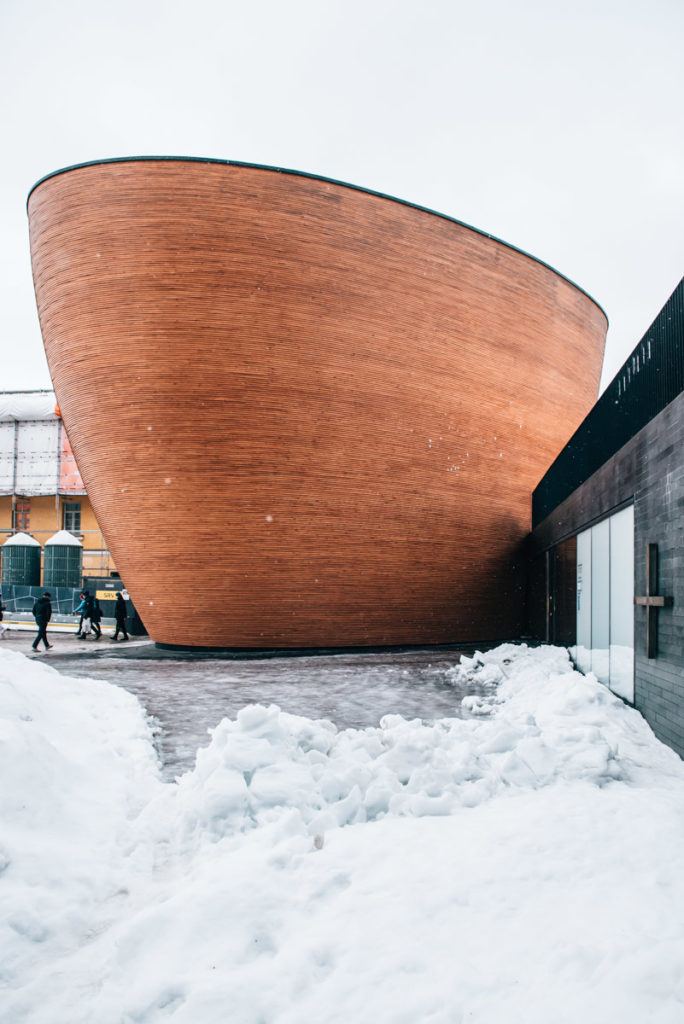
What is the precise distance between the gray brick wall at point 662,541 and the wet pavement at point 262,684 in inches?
92.9

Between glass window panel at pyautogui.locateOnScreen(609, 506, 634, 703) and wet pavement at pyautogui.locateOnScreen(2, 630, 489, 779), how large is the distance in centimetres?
197

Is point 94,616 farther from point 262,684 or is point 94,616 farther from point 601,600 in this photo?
point 601,600

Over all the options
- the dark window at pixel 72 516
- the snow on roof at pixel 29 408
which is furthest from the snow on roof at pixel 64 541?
the snow on roof at pixel 29 408

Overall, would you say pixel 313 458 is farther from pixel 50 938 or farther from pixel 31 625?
pixel 31 625

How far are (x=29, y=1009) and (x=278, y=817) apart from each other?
179 cm

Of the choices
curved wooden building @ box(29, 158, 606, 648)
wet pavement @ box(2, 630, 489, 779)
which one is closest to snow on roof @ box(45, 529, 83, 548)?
wet pavement @ box(2, 630, 489, 779)

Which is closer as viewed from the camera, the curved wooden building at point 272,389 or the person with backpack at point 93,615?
the curved wooden building at point 272,389

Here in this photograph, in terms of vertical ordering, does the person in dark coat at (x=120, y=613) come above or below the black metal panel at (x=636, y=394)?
below

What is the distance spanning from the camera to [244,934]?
3121 mm

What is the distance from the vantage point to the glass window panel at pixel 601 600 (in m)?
9.09

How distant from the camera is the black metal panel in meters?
6.44

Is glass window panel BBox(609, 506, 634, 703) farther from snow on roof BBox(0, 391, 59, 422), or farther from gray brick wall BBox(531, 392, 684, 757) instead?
snow on roof BBox(0, 391, 59, 422)

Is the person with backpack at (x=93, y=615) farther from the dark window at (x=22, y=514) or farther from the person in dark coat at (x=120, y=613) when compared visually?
the dark window at (x=22, y=514)

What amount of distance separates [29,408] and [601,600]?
1477 inches
